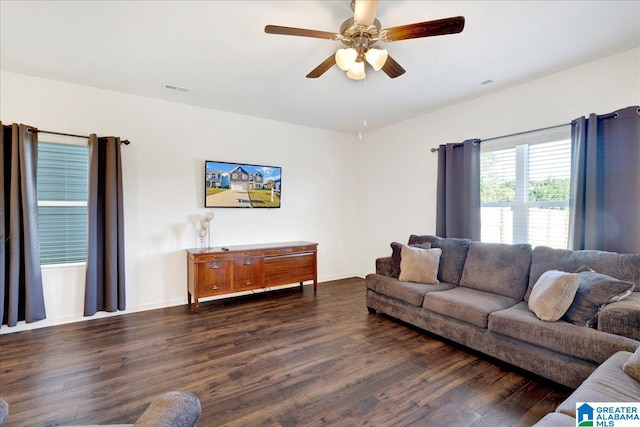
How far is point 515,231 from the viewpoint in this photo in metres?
3.41

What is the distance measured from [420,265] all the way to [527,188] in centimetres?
148

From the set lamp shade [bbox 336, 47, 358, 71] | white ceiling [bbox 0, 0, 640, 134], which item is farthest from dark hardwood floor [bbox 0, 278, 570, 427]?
white ceiling [bbox 0, 0, 640, 134]

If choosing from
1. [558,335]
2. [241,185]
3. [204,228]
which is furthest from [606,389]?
[241,185]

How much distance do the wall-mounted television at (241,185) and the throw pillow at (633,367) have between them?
3.93 meters

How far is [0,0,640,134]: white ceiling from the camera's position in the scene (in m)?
2.05

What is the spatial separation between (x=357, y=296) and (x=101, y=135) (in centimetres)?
384

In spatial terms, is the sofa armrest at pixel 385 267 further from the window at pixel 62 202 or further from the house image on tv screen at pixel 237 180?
the window at pixel 62 202

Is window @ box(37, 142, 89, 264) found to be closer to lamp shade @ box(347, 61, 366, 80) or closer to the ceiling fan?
the ceiling fan

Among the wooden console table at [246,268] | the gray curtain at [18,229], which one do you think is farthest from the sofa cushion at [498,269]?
the gray curtain at [18,229]

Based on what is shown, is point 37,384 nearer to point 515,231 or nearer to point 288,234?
point 288,234

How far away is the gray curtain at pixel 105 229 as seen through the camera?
127 inches

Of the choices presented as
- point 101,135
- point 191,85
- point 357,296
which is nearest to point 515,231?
point 357,296

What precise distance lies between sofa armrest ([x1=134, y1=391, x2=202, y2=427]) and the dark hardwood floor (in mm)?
945

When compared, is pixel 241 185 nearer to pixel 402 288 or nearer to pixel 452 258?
pixel 402 288
